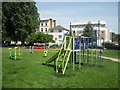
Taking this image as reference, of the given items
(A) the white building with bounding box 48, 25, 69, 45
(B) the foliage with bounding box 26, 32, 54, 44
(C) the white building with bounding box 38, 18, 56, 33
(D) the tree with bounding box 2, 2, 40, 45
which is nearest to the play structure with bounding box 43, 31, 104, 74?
(B) the foliage with bounding box 26, 32, 54, 44

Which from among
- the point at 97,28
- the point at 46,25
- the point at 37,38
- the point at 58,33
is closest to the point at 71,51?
the point at 37,38

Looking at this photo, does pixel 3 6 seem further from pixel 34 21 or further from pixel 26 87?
pixel 26 87

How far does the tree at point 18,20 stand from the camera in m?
39.6

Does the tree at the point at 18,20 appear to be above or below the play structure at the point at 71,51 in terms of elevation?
above

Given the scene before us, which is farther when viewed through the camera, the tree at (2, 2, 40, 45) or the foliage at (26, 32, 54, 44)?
the tree at (2, 2, 40, 45)

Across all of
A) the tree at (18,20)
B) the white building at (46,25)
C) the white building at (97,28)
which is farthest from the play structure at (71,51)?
the white building at (46,25)

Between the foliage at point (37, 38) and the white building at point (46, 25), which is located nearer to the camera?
the foliage at point (37, 38)

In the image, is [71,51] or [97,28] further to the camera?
[97,28]

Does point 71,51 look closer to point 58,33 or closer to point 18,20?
point 18,20

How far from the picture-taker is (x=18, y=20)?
39562mm

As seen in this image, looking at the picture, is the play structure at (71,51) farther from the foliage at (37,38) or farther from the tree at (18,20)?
the tree at (18,20)

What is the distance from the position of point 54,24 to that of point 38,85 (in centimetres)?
6755

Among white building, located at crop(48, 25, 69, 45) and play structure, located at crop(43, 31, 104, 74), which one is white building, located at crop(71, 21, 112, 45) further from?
play structure, located at crop(43, 31, 104, 74)

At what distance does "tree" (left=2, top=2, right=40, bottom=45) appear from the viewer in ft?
130
